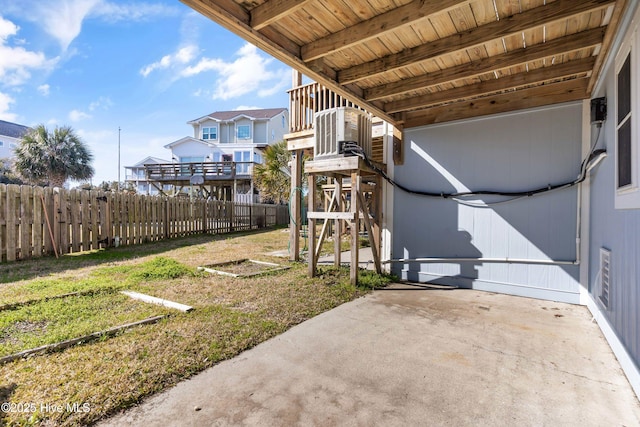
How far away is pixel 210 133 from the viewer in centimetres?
2448

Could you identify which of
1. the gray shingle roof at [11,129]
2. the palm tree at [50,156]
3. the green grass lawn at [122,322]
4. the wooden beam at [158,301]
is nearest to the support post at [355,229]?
the green grass lawn at [122,322]

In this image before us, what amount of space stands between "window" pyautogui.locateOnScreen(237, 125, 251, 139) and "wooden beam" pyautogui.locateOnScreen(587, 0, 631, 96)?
22.6 meters

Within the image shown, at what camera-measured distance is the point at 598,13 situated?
100 inches

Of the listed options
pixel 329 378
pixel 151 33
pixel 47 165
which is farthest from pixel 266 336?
pixel 47 165

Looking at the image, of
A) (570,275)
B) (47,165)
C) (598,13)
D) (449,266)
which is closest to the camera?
(598,13)

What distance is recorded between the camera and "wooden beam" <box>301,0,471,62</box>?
2.42m

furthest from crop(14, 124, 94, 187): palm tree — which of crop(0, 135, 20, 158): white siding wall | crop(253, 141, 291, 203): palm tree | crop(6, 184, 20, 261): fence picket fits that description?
crop(0, 135, 20, 158): white siding wall

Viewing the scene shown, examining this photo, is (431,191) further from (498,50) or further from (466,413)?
(466,413)

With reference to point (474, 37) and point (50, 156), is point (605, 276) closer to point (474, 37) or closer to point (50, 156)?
point (474, 37)

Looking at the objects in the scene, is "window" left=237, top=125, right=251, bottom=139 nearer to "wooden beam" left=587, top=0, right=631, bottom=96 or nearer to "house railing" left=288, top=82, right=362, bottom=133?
"house railing" left=288, top=82, right=362, bottom=133

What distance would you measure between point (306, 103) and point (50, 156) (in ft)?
56.8

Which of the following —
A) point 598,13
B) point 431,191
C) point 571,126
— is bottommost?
point 431,191

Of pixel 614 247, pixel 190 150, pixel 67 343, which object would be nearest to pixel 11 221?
pixel 67 343

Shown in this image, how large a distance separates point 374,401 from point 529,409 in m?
0.90
